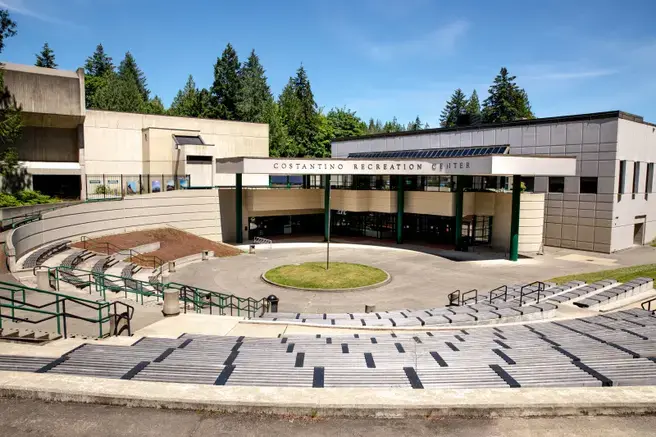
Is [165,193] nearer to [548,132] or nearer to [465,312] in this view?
[465,312]

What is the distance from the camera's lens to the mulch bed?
34031mm

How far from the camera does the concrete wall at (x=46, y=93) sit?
114ft

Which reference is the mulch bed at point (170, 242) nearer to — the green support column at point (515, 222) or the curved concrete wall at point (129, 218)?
the curved concrete wall at point (129, 218)

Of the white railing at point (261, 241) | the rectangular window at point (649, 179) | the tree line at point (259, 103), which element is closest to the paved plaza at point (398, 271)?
the white railing at point (261, 241)

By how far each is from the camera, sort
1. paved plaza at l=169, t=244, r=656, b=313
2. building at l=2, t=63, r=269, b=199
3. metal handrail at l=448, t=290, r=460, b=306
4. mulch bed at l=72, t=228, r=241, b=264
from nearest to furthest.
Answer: metal handrail at l=448, t=290, r=460, b=306, paved plaza at l=169, t=244, r=656, b=313, mulch bed at l=72, t=228, r=241, b=264, building at l=2, t=63, r=269, b=199

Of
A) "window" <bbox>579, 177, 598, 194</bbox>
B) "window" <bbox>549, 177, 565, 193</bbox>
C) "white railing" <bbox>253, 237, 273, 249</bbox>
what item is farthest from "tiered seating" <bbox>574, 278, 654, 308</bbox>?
"white railing" <bbox>253, 237, 273, 249</bbox>

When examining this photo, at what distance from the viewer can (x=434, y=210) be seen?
42750 mm

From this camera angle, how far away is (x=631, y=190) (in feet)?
142

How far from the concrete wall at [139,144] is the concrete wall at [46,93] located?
5318 mm

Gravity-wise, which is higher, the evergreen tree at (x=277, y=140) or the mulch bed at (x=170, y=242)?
the evergreen tree at (x=277, y=140)

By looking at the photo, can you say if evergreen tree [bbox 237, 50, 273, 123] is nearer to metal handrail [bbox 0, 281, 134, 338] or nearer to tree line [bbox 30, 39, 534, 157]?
tree line [bbox 30, 39, 534, 157]

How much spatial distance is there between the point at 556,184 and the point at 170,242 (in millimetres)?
36733

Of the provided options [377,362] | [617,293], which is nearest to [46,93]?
[377,362]

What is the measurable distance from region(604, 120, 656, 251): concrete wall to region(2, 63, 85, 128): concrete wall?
4716 cm
